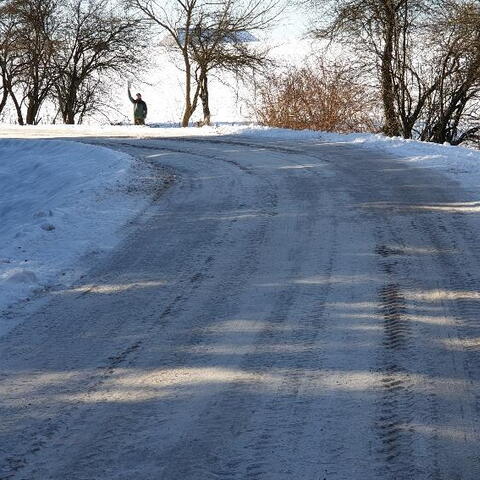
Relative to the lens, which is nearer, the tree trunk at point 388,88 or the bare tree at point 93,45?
the tree trunk at point 388,88

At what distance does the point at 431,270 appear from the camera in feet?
18.9

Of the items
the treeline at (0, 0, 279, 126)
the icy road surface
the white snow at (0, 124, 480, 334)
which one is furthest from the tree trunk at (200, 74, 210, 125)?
the icy road surface

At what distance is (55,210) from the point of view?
26.5 feet

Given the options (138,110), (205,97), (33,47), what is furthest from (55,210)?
(33,47)

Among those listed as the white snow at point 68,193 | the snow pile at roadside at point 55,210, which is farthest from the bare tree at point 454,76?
the snow pile at roadside at point 55,210

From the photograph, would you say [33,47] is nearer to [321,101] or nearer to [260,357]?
[321,101]


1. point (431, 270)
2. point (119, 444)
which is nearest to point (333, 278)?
point (431, 270)

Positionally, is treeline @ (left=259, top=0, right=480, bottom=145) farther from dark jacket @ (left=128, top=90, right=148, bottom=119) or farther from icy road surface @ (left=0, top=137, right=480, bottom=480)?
icy road surface @ (left=0, top=137, right=480, bottom=480)

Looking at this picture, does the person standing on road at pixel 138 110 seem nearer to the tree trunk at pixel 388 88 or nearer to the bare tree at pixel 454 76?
the tree trunk at pixel 388 88

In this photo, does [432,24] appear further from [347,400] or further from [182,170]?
[347,400]

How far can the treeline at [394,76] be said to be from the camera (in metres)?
23.7

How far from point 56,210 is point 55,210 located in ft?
0.04

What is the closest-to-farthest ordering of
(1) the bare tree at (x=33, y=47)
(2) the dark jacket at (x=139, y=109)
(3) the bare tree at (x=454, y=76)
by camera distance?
(3) the bare tree at (x=454, y=76) < (2) the dark jacket at (x=139, y=109) < (1) the bare tree at (x=33, y=47)

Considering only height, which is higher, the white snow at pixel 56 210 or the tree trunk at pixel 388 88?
the tree trunk at pixel 388 88
